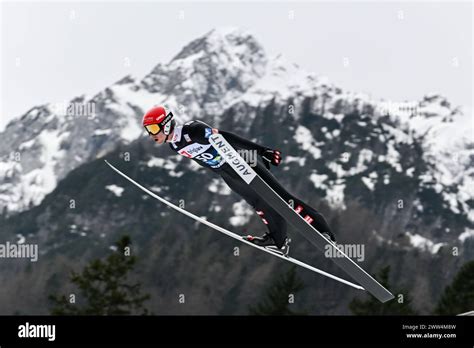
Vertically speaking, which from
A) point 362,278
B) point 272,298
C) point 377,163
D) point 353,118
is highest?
point 353,118

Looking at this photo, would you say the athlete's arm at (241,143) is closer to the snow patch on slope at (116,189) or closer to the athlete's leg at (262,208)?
the athlete's leg at (262,208)

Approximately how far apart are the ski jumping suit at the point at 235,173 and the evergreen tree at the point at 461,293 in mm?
32554

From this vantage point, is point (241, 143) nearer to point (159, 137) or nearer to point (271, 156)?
point (271, 156)

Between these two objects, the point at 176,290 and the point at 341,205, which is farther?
the point at 341,205

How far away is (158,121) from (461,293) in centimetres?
3522

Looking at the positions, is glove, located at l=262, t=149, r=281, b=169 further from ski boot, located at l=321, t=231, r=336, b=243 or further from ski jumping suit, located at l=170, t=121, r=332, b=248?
ski boot, located at l=321, t=231, r=336, b=243

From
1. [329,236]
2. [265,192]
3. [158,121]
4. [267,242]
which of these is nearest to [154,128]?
[158,121]

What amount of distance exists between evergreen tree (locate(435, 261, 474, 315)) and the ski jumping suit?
1282 inches

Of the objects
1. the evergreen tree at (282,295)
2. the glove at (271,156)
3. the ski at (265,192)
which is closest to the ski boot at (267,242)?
the ski at (265,192)

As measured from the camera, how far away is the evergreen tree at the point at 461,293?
4103cm

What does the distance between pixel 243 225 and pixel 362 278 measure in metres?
129

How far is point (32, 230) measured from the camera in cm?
17700
